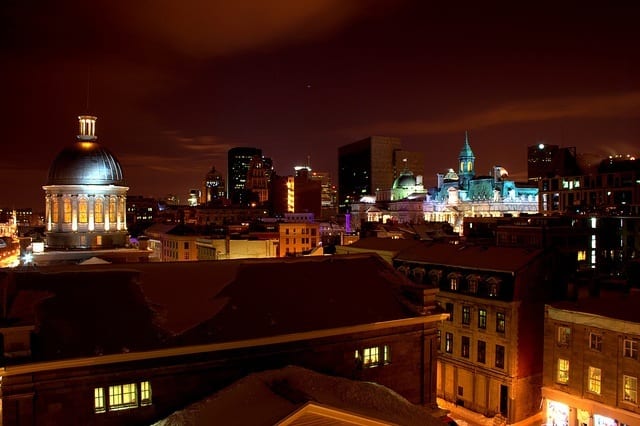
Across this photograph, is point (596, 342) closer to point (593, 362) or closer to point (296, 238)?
point (593, 362)

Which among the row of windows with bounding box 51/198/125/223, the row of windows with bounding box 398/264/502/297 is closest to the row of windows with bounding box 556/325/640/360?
the row of windows with bounding box 398/264/502/297

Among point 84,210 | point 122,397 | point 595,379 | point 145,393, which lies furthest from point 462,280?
point 84,210

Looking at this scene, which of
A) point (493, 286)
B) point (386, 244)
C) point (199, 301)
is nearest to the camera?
point (199, 301)

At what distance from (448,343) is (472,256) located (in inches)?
291

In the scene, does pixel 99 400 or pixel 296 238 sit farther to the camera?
pixel 296 238

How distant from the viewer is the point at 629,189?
269ft

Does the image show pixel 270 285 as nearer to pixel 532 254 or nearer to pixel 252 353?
pixel 252 353

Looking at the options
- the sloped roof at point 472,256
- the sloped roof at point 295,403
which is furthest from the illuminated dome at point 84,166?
the sloped roof at point 295,403

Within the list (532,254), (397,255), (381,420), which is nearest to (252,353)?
(381,420)

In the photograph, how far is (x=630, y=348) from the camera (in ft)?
105

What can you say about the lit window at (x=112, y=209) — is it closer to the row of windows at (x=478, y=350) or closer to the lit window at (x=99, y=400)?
the row of windows at (x=478, y=350)

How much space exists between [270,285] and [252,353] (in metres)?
4.06

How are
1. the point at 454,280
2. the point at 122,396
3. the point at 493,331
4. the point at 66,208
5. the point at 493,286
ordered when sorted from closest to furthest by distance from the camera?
the point at 122,396 → the point at 493,286 → the point at 493,331 → the point at 454,280 → the point at 66,208

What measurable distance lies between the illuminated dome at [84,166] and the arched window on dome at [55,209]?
1.70 meters
